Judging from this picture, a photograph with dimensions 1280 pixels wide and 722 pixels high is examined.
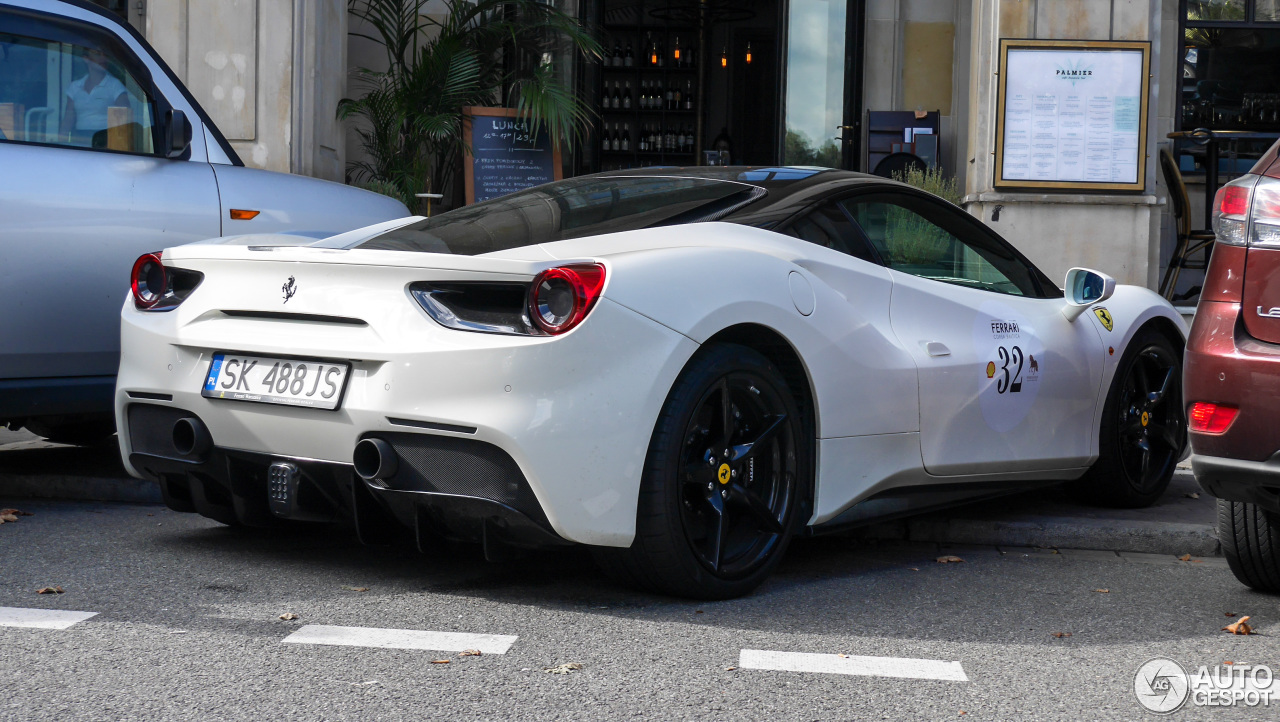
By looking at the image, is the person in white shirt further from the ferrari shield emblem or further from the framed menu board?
the framed menu board

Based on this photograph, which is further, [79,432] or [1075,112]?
[1075,112]

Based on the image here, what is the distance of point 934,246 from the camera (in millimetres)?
4379

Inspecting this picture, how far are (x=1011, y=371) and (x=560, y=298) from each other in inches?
75.1

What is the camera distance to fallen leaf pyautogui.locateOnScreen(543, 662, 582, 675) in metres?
2.74

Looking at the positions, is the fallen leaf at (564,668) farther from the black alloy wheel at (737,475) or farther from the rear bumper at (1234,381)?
the rear bumper at (1234,381)

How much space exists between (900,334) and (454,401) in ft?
4.98

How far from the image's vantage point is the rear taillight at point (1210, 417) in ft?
10.5

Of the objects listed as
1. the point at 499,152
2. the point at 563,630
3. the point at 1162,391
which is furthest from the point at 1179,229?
the point at 563,630

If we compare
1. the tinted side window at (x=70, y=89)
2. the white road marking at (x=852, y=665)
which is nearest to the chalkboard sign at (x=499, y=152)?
the tinted side window at (x=70, y=89)

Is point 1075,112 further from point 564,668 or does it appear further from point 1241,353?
point 564,668

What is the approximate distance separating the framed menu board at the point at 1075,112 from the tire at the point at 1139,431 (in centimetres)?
A: 512

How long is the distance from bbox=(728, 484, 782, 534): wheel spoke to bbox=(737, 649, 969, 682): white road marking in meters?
0.56

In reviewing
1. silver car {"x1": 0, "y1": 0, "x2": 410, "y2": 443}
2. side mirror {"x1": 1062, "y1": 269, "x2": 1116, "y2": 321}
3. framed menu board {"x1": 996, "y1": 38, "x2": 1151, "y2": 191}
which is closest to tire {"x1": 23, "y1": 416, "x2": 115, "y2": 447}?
silver car {"x1": 0, "y1": 0, "x2": 410, "y2": 443}

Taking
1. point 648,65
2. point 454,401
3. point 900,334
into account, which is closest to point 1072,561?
point 900,334
